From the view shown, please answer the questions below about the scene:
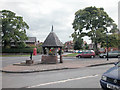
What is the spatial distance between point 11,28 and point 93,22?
1047 inches

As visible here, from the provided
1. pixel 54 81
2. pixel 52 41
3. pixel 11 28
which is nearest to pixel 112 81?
pixel 54 81

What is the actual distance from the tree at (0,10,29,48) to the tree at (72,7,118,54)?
19944 millimetres

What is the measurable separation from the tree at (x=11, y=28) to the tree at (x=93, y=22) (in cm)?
1994

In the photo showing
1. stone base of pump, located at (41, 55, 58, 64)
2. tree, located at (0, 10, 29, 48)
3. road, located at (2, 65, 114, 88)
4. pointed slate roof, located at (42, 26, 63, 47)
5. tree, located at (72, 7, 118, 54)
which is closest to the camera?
road, located at (2, 65, 114, 88)

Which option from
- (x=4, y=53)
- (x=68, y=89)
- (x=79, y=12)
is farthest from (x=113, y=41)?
(x=4, y=53)

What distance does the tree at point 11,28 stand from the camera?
40.5 meters

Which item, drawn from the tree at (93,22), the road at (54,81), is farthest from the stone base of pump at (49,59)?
the tree at (93,22)

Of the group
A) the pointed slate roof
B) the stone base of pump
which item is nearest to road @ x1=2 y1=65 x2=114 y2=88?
the stone base of pump

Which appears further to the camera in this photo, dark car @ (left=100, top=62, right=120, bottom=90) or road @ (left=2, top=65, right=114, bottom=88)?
road @ (left=2, top=65, right=114, bottom=88)

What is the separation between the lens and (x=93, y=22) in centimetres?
3256

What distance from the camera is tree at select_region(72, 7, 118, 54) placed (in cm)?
3230

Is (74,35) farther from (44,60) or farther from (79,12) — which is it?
(44,60)

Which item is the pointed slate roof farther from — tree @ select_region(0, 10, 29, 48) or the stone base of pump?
tree @ select_region(0, 10, 29, 48)

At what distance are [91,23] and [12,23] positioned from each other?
25.8 metres
